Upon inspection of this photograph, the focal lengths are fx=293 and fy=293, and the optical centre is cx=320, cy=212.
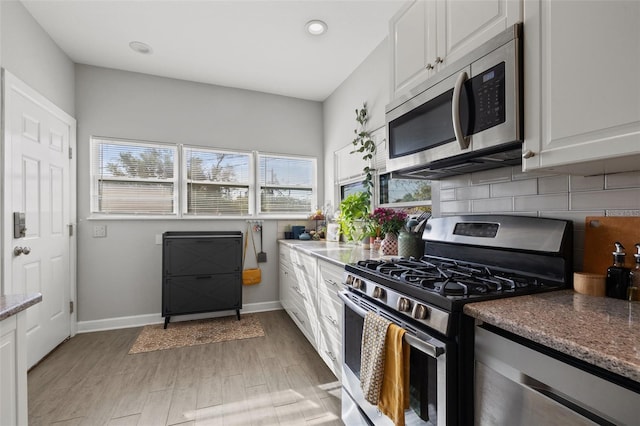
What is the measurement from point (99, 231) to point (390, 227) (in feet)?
9.96

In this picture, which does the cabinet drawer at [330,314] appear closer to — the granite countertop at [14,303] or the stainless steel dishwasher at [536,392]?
the stainless steel dishwasher at [536,392]

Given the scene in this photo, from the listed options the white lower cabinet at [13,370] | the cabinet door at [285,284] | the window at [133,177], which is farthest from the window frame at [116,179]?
the white lower cabinet at [13,370]

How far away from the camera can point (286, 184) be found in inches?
157

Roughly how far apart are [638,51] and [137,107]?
3896 millimetres

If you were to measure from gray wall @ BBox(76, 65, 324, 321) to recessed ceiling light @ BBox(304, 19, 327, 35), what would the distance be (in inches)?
55.7

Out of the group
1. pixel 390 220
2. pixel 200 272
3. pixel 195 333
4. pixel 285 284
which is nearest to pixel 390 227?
pixel 390 220

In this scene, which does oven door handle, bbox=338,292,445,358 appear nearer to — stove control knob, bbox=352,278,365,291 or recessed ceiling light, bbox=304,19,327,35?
stove control knob, bbox=352,278,365,291

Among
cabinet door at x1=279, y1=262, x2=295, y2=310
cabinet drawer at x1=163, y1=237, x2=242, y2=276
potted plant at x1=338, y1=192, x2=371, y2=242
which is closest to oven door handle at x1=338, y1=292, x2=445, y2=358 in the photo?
potted plant at x1=338, y1=192, x2=371, y2=242

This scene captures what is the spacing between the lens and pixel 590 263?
1.13 meters

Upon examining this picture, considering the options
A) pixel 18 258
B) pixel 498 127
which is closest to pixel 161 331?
pixel 18 258

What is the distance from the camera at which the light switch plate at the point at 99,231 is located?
123 inches

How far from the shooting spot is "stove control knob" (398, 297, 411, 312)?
1.11 metres

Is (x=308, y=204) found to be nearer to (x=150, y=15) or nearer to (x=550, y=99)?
(x=150, y=15)

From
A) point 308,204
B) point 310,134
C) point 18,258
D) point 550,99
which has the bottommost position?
point 18,258
